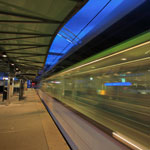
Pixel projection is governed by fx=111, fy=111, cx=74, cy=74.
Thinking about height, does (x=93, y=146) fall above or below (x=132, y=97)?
below

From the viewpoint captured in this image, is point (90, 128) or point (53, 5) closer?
point (53, 5)

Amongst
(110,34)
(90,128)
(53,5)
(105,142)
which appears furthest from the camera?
(110,34)

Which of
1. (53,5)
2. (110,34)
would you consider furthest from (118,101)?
(53,5)

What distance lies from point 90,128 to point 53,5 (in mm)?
3651

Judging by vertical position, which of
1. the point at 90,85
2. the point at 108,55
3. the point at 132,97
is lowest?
the point at 132,97

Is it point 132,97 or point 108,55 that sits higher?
point 108,55

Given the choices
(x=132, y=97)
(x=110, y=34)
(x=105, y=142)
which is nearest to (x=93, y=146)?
(x=105, y=142)

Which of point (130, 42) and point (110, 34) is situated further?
point (110, 34)

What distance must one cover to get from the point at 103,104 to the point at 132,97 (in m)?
1.51

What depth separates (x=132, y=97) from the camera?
482cm

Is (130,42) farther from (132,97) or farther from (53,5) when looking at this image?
(132,97)

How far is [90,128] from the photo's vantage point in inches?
142

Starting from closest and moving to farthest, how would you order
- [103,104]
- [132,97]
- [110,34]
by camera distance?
[110,34]
[132,97]
[103,104]

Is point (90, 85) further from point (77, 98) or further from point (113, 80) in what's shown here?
point (113, 80)
